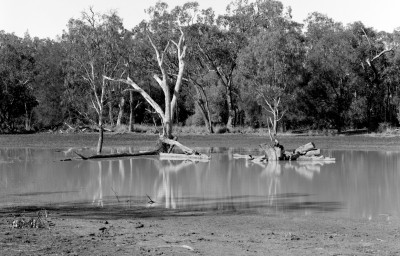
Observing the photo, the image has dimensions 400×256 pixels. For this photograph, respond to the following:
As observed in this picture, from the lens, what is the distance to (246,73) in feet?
193

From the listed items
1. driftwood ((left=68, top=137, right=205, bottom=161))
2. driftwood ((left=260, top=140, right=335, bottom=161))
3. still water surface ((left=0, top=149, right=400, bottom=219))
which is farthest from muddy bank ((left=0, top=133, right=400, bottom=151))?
still water surface ((left=0, top=149, right=400, bottom=219))

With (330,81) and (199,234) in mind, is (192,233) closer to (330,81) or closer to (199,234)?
(199,234)

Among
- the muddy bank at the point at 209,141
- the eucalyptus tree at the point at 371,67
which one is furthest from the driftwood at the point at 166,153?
the eucalyptus tree at the point at 371,67

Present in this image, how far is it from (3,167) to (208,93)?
41.9 m

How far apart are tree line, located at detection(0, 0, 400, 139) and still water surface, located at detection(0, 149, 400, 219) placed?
2099cm

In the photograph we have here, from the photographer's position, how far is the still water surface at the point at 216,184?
16.7 metres

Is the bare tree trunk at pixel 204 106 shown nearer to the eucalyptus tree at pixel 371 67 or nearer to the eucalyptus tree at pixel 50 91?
the eucalyptus tree at pixel 50 91

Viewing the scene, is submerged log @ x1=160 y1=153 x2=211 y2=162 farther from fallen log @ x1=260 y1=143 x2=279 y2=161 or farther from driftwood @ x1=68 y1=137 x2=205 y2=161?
fallen log @ x1=260 y1=143 x2=279 y2=161

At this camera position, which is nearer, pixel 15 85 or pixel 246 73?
pixel 246 73

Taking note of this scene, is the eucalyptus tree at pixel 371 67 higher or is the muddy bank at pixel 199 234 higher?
the eucalyptus tree at pixel 371 67

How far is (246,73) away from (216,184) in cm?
3798

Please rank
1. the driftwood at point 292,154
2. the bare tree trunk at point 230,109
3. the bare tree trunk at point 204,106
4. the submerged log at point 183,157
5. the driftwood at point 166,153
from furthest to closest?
1. the bare tree trunk at point 230,109
2. the bare tree trunk at point 204,106
3. the driftwood at point 166,153
4. the submerged log at point 183,157
5. the driftwood at point 292,154

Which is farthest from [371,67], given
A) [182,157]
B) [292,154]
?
[182,157]

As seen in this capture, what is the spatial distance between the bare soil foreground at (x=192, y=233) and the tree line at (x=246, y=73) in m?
34.7
